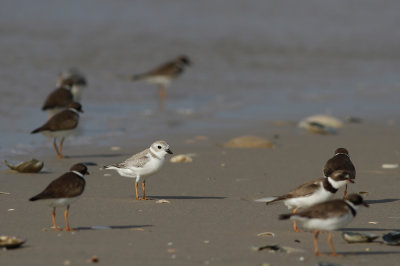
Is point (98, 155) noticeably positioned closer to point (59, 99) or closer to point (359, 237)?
point (59, 99)

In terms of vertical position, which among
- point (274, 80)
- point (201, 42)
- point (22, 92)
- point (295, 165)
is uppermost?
point (201, 42)

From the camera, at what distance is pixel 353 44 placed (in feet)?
89.6

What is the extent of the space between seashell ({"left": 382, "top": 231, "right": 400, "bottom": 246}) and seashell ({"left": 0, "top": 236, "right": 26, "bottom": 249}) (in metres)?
3.38

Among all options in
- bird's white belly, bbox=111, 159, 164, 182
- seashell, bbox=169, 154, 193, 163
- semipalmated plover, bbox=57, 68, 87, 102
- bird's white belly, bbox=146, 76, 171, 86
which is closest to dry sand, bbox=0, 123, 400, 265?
seashell, bbox=169, 154, 193, 163

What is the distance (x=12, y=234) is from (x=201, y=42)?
1954cm

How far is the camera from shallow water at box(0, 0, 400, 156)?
52.4ft

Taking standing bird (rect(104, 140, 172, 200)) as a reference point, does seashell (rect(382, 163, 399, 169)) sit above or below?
above

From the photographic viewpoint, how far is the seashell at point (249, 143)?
41.4 feet

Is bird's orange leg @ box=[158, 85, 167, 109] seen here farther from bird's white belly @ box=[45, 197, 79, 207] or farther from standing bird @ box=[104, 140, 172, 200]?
bird's white belly @ box=[45, 197, 79, 207]

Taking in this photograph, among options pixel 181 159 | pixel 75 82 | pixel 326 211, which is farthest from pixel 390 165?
pixel 75 82

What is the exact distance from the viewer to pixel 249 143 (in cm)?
1262

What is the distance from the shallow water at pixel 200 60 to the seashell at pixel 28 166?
65.2 inches

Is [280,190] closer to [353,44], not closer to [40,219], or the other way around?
[40,219]

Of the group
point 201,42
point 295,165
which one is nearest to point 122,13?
point 201,42
